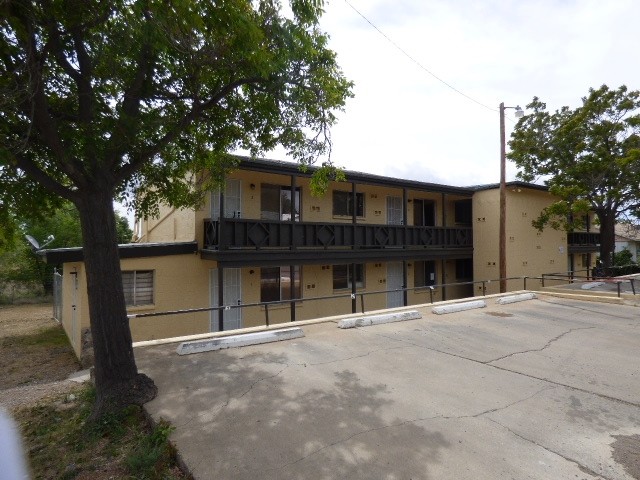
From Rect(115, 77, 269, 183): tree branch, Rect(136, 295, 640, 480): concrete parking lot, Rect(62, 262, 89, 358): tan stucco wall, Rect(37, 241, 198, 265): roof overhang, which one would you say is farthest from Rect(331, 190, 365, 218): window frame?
Rect(115, 77, 269, 183): tree branch

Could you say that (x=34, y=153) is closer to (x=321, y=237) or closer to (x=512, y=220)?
(x=321, y=237)

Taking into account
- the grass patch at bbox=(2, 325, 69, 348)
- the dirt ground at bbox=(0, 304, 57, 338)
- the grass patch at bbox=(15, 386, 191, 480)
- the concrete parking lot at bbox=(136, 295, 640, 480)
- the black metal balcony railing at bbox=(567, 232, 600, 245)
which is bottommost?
the dirt ground at bbox=(0, 304, 57, 338)

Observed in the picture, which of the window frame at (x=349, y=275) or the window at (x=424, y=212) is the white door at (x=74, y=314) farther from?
the window at (x=424, y=212)

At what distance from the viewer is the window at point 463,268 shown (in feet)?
63.8

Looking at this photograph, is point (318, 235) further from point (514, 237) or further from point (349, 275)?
point (514, 237)

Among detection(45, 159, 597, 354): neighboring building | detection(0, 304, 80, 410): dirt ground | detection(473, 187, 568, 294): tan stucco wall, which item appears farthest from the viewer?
detection(473, 187, 568, 294): tan stucco wall

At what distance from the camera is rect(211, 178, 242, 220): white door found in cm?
1234

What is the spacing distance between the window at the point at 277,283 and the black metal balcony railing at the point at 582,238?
716 inches

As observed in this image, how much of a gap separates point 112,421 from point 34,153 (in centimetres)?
412

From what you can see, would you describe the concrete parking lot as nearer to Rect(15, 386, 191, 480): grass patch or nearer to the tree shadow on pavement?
the tree shadow on pavement

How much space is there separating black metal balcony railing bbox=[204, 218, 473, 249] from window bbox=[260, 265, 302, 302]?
5.00 feet

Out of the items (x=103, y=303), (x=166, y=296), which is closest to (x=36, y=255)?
Answer: (x=166, y=296)

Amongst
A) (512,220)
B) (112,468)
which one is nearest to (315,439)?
(112,468)

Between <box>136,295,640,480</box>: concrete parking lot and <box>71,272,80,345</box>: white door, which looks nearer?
<box>136,295,640,480</box>: concrete parking lot
